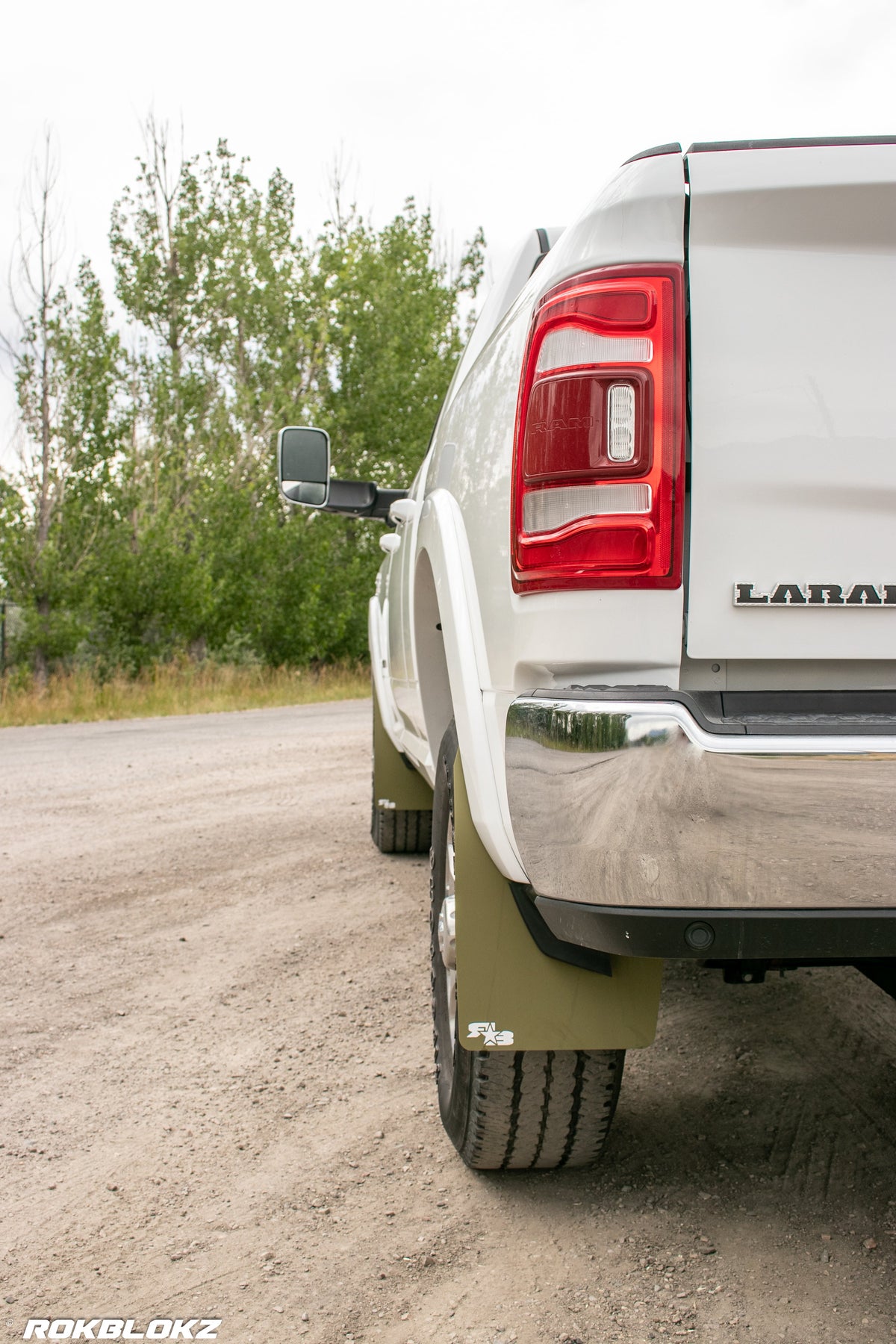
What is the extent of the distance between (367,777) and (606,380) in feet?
21.6

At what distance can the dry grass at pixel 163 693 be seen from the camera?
47.9 ft

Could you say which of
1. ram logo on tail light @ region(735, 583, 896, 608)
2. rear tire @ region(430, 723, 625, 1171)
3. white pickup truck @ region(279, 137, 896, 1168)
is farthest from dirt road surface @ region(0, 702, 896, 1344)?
ram logo on tail light @ region(735, 583, 896, 608)

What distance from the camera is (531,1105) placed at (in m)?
2.21

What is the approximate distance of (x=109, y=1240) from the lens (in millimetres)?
2168

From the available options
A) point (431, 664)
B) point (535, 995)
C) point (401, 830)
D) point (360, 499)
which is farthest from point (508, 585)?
point (401, 830)

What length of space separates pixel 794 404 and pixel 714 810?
63 cm

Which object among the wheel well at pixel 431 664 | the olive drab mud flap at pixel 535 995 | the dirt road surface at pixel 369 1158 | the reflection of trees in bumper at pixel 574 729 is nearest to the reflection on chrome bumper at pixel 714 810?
the reflection of trees in bumper at pixel 574 729

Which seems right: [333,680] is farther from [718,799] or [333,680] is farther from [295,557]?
[718,799]

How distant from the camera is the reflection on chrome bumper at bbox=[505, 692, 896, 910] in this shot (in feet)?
5.15

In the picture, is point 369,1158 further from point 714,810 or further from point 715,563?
point 715,563

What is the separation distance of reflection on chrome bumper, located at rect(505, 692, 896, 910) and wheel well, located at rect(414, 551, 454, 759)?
136 cm

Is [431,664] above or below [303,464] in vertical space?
below

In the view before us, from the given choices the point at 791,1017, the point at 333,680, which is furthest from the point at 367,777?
the point at 333,680

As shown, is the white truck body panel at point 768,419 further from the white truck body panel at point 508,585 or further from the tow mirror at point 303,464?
the tow mirror at point 303,464
